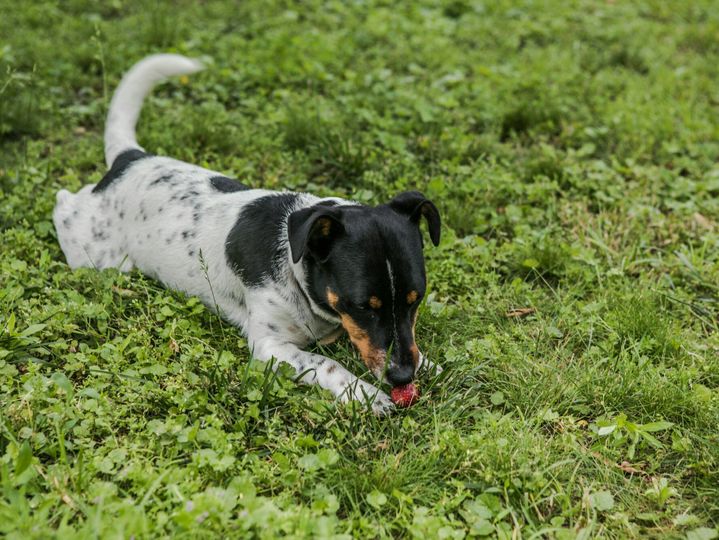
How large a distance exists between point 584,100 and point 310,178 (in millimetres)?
2904

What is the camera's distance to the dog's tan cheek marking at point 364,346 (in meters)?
3.69

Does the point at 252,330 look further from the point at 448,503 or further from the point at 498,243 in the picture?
the point at 498,243

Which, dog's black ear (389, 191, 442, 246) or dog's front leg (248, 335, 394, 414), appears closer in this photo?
dog's front leg (248, 335, 394, 414)

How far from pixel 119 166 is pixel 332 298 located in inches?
85.4

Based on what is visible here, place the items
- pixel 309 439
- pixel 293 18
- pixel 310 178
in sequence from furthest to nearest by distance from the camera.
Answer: pixel 293 18 < pixel 310 178 < pixel 309 439

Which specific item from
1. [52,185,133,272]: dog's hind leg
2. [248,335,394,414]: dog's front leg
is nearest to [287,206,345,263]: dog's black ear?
[248,335,394,414]: dog's front leg

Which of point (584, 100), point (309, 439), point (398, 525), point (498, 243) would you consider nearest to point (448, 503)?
point (398, 525)

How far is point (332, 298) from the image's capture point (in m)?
3.80

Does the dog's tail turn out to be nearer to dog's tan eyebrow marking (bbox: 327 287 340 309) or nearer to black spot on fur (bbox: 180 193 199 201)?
black spot on fur (bbox: 180 193 199 201)

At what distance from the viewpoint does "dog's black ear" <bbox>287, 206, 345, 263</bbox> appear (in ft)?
11.8

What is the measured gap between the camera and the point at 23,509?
9.21 ft

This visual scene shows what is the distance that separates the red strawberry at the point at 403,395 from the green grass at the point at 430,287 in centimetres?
7

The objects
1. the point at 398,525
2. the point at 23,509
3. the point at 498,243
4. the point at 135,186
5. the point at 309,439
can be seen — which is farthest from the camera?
the point at 498,243

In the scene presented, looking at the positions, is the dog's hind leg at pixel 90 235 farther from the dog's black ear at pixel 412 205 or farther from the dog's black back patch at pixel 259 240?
the dog's black ear at pixel 412 205
